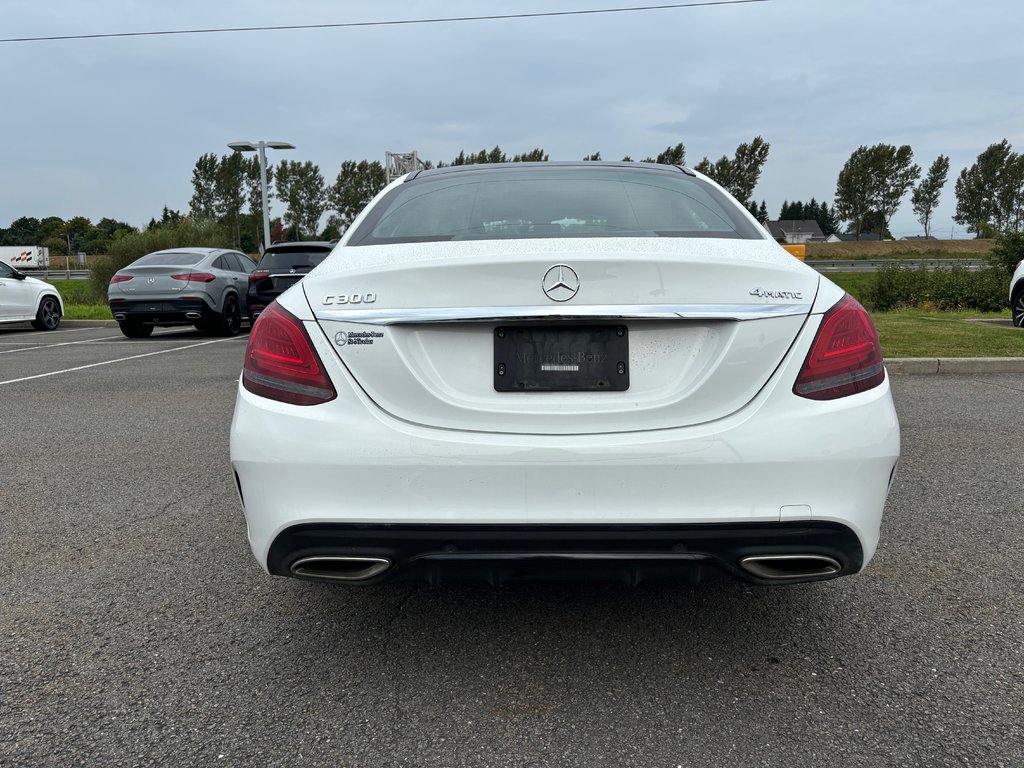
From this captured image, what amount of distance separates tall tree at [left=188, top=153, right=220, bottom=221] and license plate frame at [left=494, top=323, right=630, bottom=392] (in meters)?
78.7

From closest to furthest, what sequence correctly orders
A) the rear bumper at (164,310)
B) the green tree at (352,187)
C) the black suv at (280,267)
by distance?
the black suv at (280,267) → the rear bumper at (164,310) → the green tree at (352,187)

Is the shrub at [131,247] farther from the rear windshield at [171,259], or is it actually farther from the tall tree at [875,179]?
the tall tree at [875,179]

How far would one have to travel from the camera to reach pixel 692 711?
2.18m

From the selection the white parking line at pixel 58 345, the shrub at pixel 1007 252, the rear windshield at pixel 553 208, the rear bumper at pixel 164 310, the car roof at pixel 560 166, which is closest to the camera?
the rear windshield at pixel 553 208

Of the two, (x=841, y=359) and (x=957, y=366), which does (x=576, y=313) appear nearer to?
(x=841, y=359)

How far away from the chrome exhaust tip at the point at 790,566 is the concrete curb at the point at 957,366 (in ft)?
21.8

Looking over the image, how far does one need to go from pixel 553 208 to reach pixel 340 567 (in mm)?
1419

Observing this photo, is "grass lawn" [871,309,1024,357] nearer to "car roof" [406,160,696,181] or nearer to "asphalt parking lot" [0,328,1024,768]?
"asphalt parking lot" [0,328,1024,768]

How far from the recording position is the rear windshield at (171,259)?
47.4ft

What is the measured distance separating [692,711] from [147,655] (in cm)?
161

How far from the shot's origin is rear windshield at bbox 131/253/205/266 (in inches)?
569

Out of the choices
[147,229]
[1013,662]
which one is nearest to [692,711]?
[1013,662]

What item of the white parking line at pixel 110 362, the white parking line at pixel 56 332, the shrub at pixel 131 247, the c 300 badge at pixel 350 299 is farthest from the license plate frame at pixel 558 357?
the shrub at pixel 131 247

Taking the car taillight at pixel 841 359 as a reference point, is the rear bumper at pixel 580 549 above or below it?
below
